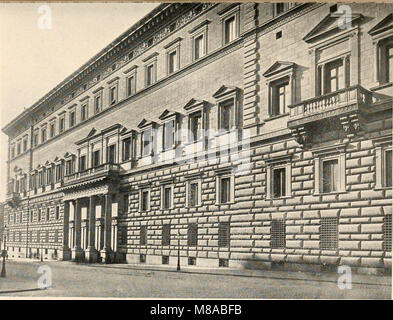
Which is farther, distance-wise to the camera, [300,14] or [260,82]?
[260,82]

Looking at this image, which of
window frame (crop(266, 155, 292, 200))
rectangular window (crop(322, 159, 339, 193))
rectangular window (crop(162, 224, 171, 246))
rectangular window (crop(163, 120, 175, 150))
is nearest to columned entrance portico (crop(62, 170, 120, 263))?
rectangular window (crop(162, 224, 171, 246))

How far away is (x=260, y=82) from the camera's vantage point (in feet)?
41.3

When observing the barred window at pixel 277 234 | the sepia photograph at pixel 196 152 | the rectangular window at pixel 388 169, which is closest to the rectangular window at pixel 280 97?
the sepia photograph at pixel 196 152

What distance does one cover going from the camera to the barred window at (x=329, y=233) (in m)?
10.8

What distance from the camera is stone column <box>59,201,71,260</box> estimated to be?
41.6ft

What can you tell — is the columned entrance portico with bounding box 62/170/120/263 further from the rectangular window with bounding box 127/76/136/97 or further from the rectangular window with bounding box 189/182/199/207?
the rectangular window with bounding box 127/76/136/97

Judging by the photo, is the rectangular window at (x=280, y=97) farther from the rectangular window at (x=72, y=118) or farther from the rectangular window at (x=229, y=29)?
the rectangular window at (x=72, y=118)

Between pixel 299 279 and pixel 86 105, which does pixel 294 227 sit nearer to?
pixel 299 279

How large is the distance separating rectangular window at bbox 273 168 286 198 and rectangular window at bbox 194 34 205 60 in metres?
3.31

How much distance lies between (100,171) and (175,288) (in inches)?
174

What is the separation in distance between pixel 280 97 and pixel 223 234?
336 cm

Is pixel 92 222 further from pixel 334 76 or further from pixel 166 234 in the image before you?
pixel 334 76

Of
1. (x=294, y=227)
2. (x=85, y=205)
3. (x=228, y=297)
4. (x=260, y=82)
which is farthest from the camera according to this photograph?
(x=85, y=205)
